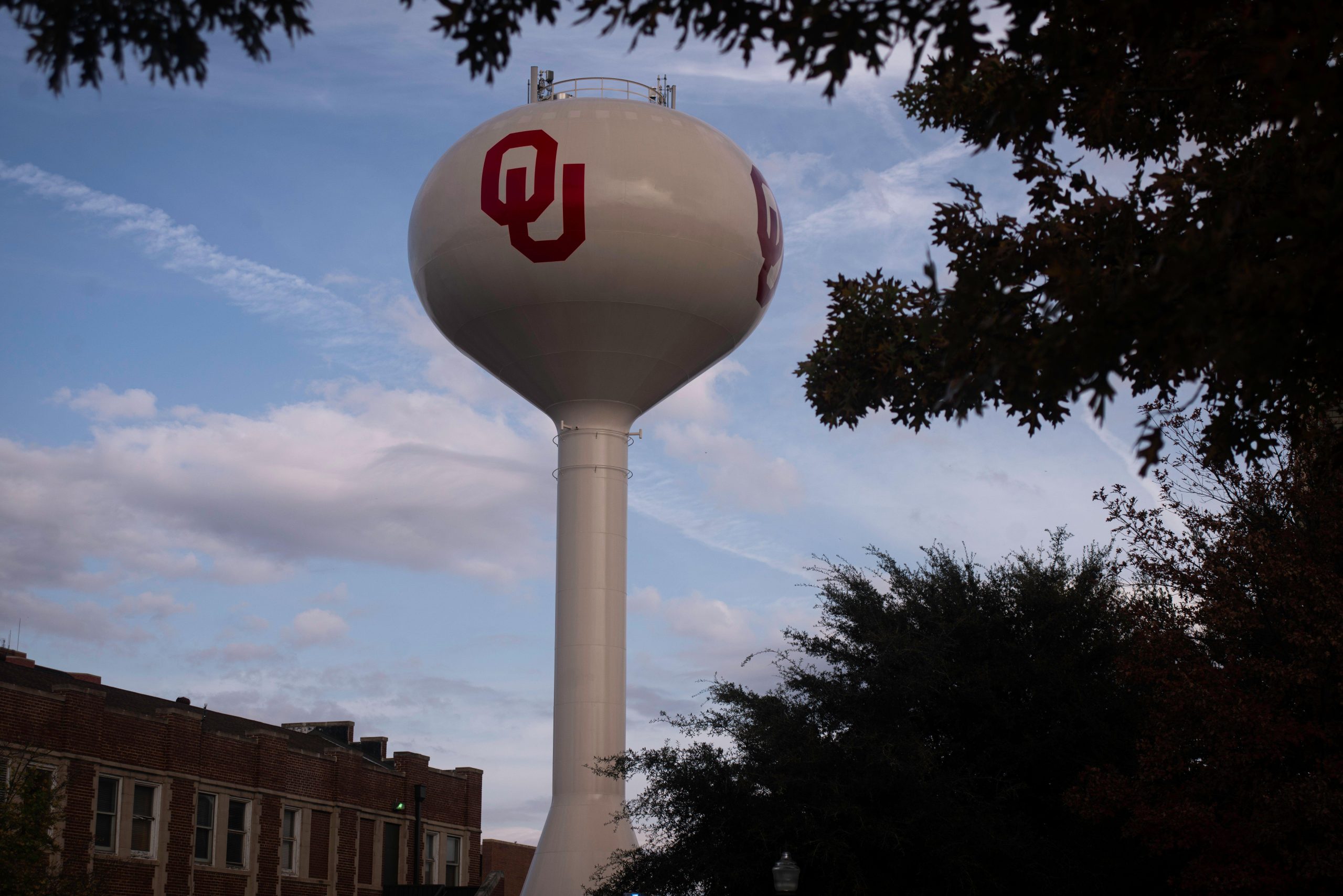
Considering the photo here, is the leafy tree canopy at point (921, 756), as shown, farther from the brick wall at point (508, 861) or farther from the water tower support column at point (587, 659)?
the brick wall at point (508, 861)

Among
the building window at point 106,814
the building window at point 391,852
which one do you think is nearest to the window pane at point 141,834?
the building window at point 106,814

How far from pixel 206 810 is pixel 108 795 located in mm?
3226

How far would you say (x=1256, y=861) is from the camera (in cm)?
1694

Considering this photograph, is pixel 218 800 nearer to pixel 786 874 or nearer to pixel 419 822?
pixel 419 822

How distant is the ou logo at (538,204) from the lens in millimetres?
26078

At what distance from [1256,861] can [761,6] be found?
13.5 m

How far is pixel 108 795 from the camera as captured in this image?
2730cm

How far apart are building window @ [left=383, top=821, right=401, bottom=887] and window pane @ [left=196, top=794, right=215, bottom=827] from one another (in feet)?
23.4

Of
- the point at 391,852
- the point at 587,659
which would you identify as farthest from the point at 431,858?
the point at 587,659

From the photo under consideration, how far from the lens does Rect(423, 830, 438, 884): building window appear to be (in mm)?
38156

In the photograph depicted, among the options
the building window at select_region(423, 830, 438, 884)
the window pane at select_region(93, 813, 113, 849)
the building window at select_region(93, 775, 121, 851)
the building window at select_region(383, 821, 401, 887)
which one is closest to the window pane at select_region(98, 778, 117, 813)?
the building window at select_region(93, 775, 121, 851)

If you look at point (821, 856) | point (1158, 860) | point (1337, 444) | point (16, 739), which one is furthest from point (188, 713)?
point (1337, 444)

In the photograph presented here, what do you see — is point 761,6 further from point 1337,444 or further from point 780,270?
point 780,270

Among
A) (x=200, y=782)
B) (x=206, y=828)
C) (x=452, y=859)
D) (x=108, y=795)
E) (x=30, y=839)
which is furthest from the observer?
(x=452, y=859)
